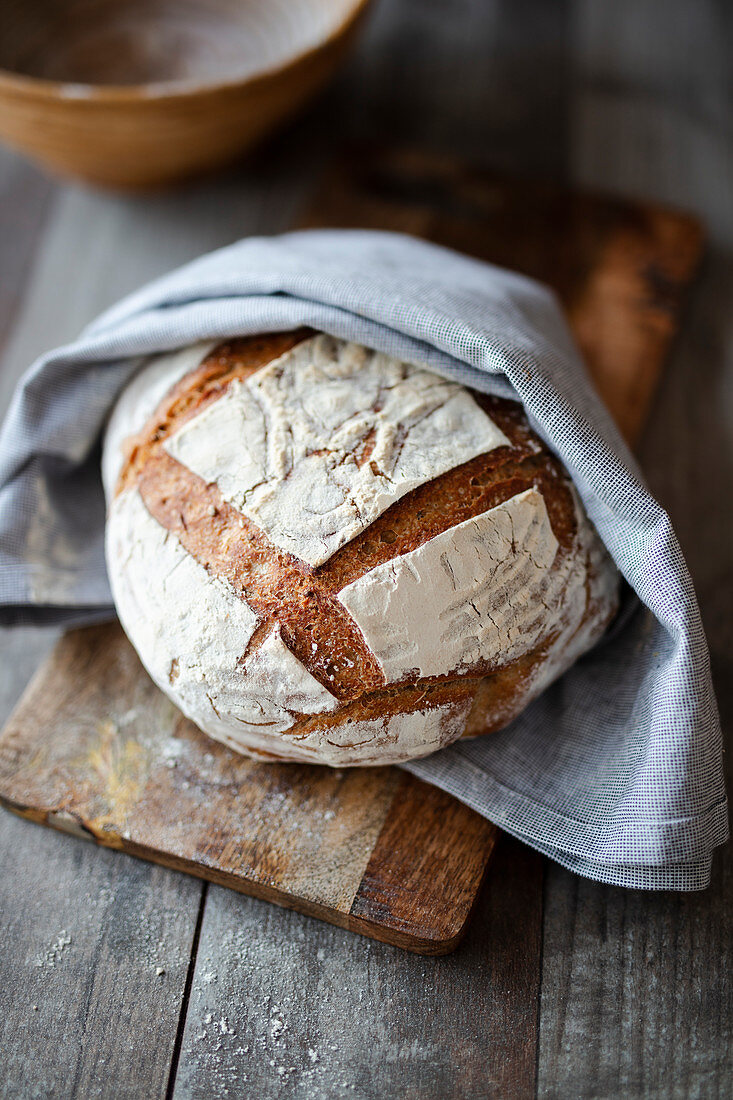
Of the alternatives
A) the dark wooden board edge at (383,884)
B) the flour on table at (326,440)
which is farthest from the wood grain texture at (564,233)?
the dark wooden board edge at (383,884)

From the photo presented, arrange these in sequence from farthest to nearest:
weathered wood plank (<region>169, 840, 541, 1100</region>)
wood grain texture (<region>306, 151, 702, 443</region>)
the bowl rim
Result: 1. wood grain texture (<region>306, 151, 702, 443</region>)
2. the bowl rim
3. weathered wood plank (<region>169, 840, 541, 1100</region>)

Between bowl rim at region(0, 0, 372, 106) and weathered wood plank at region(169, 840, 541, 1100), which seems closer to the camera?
weathered wood plank at region(169, 840, 541, 1100)

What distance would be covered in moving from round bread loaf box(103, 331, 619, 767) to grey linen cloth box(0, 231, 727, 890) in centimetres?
6

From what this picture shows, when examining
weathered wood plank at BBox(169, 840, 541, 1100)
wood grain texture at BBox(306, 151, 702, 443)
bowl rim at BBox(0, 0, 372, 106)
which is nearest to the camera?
weathered wood plank at BBox(169, 840, 541, 1100)

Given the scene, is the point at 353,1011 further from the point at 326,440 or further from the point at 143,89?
the point at 143,89

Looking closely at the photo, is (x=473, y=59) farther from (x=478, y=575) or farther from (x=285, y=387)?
(x=478, y=575)

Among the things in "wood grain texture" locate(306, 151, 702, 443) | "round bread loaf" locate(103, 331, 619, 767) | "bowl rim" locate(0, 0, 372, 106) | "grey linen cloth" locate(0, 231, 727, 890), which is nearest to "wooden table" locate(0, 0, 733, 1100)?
"grey linen cloth" locate(0, 231, 727, 890)

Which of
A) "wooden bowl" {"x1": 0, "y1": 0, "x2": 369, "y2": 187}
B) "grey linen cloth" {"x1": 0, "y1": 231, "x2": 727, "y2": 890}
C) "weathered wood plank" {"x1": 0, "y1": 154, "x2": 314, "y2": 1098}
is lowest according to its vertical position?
"weathered wood plank" {"x1": 0, "y1": 154, "x2": 314, "y2": 1098}

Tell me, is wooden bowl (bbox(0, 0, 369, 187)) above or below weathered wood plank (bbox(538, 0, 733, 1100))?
above

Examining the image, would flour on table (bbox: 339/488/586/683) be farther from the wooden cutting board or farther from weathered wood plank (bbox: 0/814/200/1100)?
weathered wood plank (bbox: 0/814/200/1100)

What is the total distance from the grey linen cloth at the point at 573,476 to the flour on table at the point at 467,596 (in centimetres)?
12

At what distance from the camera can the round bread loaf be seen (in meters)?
1.10

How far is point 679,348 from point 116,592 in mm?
1263

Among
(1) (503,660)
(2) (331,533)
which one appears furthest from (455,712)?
(2) (331,533)
